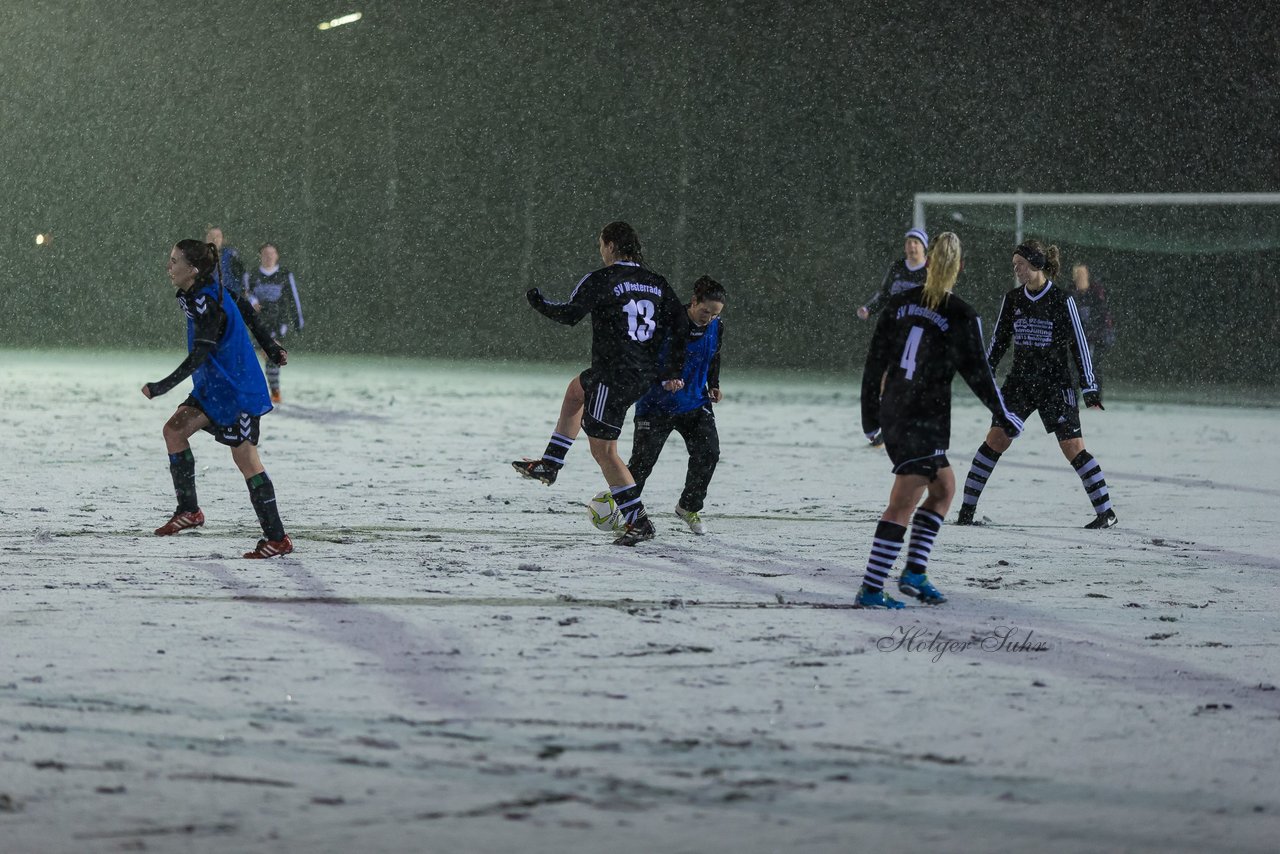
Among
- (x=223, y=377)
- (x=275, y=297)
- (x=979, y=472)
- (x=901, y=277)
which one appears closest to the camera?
(x=223, y=377)

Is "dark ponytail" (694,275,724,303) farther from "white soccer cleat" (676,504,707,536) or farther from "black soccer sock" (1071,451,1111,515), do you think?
"black soccer sock" (1071,451,1111,515)

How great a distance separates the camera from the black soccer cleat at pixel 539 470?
912 cm

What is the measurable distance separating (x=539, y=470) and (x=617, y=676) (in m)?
3.85

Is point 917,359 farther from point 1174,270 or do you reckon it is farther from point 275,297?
point 1174,270

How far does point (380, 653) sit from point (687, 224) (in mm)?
22703

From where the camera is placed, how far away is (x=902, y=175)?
27141mm

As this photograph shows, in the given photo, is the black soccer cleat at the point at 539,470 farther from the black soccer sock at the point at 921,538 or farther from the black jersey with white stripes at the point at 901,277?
the black jersey with white stripes at the point at 901,277

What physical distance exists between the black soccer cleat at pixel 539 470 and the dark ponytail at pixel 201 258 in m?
2.00

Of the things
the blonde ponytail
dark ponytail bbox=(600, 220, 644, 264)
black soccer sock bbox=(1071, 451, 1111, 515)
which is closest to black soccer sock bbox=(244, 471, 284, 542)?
dark ponytail bbox=(600, 220, 644, 264)

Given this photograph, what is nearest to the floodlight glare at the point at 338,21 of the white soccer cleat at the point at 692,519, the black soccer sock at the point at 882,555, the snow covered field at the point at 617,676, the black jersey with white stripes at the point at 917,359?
the snow covered field at the point at 617,676

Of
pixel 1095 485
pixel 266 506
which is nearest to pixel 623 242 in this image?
pixel 266 506

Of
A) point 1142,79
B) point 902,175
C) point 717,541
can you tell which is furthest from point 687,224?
point 717,541

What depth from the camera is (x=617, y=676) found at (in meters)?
5.38

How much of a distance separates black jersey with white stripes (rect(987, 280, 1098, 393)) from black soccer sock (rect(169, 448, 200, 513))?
178 inches
